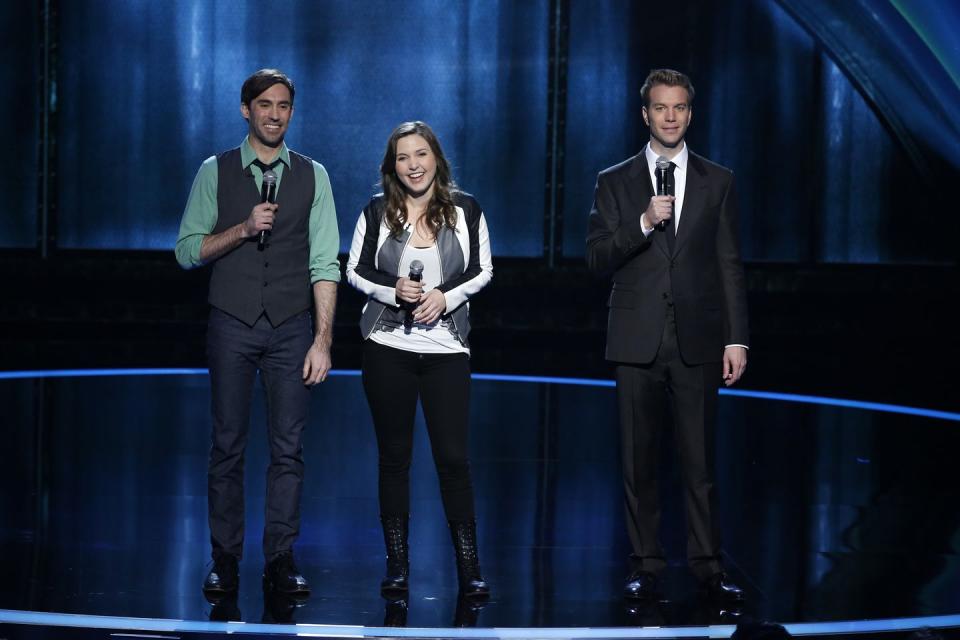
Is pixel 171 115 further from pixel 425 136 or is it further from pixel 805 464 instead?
pixel 425 136

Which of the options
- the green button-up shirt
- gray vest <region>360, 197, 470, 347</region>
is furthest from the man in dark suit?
the green button-up shirt

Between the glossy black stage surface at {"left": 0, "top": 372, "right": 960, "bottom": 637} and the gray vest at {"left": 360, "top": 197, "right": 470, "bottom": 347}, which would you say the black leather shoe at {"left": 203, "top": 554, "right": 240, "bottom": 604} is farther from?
the gray vest at {"left": 360, "top": 197, "right": 470, "bottom": 347}

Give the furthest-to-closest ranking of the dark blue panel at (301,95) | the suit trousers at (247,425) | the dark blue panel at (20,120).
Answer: the dark blue panel at (301,95) → the dark blue panel at (20,120) → the suit trousers at (247,425)

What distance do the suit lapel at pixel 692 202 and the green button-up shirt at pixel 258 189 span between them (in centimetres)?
97

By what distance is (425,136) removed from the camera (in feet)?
11.7

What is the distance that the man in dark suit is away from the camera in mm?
3643

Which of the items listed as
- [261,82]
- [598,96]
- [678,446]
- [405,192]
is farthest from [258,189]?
[598,96]

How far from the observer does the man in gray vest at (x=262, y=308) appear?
11.8 ft

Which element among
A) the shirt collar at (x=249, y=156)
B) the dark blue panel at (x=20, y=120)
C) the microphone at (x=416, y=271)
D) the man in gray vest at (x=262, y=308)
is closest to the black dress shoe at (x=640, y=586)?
the man in gray vest at (x=262, y=308)

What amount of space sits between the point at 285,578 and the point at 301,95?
25.0ft

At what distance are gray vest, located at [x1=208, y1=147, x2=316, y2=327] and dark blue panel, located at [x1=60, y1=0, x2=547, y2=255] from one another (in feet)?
23.0

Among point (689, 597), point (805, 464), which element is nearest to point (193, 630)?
→ point (689, 597)

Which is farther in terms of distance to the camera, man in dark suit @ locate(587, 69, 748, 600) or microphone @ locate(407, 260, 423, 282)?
man in dark suit @ locate(587, 69, 748, 600)

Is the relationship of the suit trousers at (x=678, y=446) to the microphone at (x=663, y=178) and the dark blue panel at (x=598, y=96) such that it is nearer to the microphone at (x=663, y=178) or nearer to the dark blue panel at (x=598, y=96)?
the microphone at (x=663, y=178)
